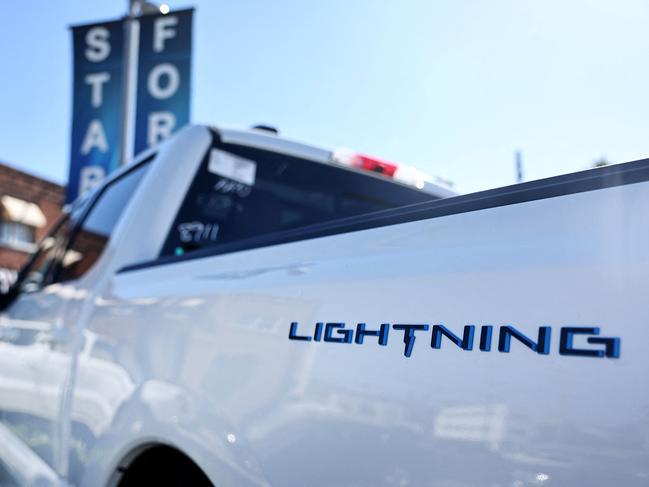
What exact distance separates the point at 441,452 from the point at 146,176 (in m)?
1.93

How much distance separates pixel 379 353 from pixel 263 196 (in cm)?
167

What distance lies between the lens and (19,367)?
275 cm

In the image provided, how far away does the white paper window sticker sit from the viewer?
254 centimetres

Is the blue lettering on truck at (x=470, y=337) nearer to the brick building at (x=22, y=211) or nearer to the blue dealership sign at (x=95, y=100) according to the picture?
the blue dealership sign at (x=95, y=100)

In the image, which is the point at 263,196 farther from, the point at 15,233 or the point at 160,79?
the point at 15,233

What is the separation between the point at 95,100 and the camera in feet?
33.8

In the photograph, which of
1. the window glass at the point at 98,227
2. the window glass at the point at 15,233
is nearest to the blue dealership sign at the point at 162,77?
the window glass at the point at 98,227

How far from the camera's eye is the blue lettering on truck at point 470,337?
33.8 inches

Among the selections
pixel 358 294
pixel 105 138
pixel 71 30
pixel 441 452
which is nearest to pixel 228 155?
pixel 358 294

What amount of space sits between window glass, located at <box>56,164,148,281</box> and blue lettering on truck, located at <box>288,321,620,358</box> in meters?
1.65

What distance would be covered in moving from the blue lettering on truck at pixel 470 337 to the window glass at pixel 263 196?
1268 mm

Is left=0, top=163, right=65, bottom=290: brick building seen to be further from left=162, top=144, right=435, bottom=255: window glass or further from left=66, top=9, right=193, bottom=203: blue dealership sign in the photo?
left=162, top=144, right=435, bottom=255: window glass

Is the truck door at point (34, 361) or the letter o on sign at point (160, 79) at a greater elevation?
the letter o on sign at point (160, 79)

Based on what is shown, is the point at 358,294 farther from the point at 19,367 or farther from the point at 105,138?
the point at 105,138
